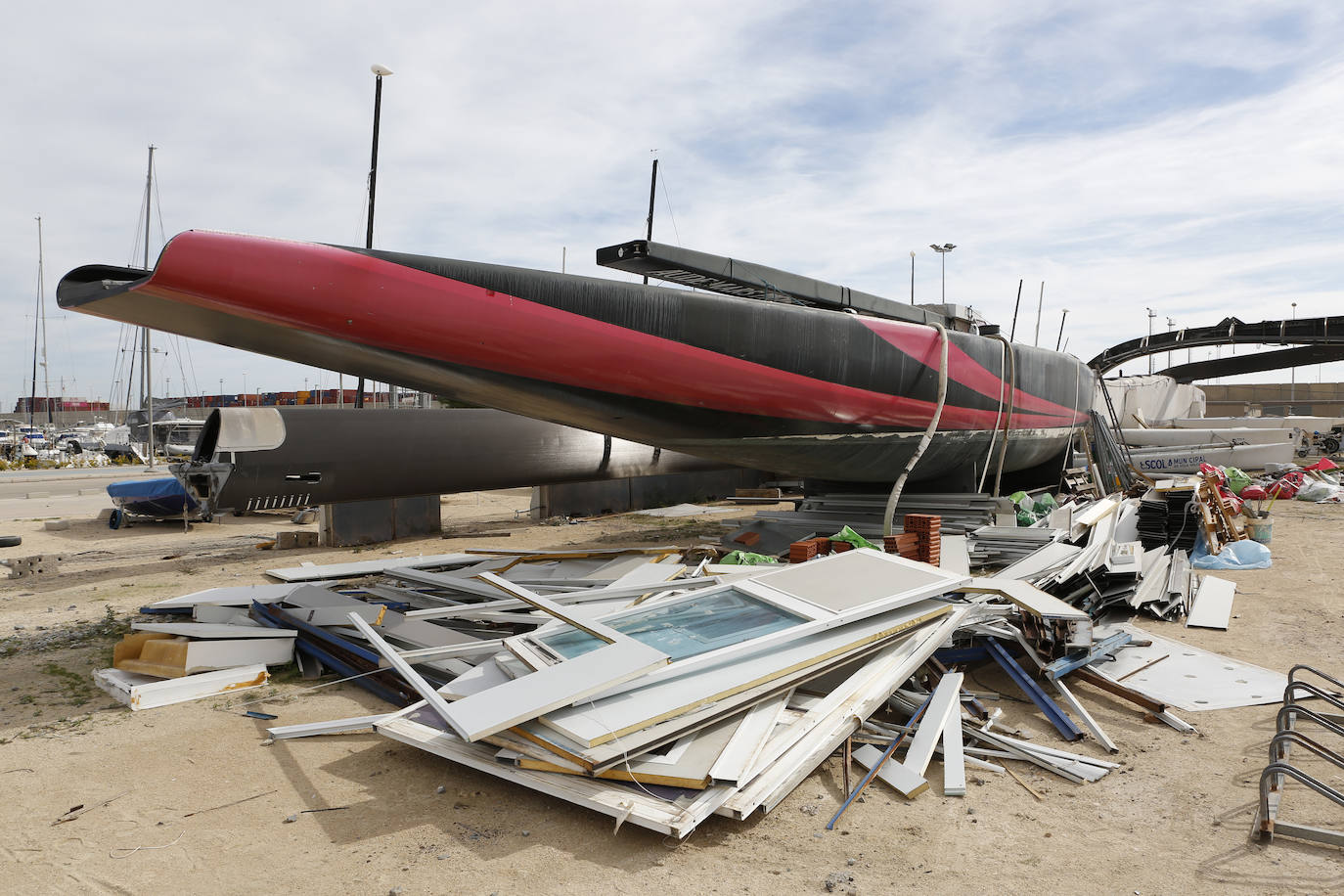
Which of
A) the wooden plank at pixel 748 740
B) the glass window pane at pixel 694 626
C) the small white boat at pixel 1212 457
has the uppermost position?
the small white boat at pixel 1212 457

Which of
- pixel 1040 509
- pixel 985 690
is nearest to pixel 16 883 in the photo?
pixel 985 690

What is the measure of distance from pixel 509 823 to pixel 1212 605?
5804 mm

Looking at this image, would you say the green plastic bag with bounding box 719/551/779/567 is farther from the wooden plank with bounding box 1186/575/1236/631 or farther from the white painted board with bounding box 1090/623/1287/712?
the wooden plank with bounding box 1186/575/1236/631

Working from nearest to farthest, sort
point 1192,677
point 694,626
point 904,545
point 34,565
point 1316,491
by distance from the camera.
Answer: point 694,626, point 1192,677, point 904,545, point 34,565, point 1316,491

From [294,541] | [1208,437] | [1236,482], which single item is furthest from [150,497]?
[1208,437]

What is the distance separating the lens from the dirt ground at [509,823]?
2773 mm

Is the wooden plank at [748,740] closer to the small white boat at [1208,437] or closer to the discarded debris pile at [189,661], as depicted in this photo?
the discarded debris pile at [189,661]

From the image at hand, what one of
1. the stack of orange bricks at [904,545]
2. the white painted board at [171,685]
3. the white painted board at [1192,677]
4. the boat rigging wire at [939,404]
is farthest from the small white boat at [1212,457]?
the white painted board at [171,685]

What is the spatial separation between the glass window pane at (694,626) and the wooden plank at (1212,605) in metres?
3.65

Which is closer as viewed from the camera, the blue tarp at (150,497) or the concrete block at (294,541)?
the concrete block at (294,541)

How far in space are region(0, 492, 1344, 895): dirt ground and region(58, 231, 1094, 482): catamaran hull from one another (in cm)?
219

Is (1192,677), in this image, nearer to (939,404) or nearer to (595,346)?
(939,404)

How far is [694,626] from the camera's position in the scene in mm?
4289

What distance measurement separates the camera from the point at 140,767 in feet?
12.0
